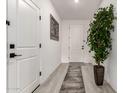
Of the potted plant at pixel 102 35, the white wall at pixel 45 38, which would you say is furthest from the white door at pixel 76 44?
the potted plant at pixel 102 35

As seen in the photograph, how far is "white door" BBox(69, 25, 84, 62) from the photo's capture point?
888cm

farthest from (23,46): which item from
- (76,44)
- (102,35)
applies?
(76,44)

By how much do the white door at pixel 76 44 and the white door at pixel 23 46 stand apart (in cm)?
527

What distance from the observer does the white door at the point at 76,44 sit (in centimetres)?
888

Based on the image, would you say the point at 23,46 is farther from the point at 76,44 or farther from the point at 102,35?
the point at 76,44

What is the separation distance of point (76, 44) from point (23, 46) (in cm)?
628

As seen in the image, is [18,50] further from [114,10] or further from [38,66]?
[114,10]

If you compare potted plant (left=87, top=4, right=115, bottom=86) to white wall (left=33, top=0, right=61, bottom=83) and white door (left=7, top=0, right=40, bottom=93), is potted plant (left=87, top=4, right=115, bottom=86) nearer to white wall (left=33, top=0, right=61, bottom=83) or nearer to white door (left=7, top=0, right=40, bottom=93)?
white wall (left=33, top=0, right=61, bottom=83)

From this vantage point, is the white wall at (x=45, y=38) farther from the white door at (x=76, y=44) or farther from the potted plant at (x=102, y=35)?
the white door at (x=76, y=44)

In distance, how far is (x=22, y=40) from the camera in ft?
9.14

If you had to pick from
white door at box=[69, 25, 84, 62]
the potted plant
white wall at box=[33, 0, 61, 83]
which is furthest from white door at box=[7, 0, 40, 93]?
white door at box=[69, 25, 84, 62]

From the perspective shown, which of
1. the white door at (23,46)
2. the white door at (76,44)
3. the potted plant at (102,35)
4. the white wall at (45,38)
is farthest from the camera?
the white door at (76,44)
